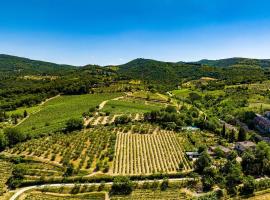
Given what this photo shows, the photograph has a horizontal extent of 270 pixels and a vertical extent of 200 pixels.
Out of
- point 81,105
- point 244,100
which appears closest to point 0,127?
point 81,105

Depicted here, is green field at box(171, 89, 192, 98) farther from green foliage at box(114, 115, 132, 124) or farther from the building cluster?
green foliage at box(114, 115, 132, 124)

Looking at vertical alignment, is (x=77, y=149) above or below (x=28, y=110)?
below

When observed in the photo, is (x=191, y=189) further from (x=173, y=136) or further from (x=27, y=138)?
(x=27, y=138)

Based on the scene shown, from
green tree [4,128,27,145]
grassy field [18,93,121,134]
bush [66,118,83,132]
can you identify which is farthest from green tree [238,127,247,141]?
green tree [4,128,27,145]

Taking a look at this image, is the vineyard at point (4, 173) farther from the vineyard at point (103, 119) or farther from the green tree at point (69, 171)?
the vineyard at point (103, 119)

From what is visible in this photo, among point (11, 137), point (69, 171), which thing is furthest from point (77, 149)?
point (11, 137)

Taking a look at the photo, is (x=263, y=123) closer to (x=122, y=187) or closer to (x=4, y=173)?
(x=122, y=187)
